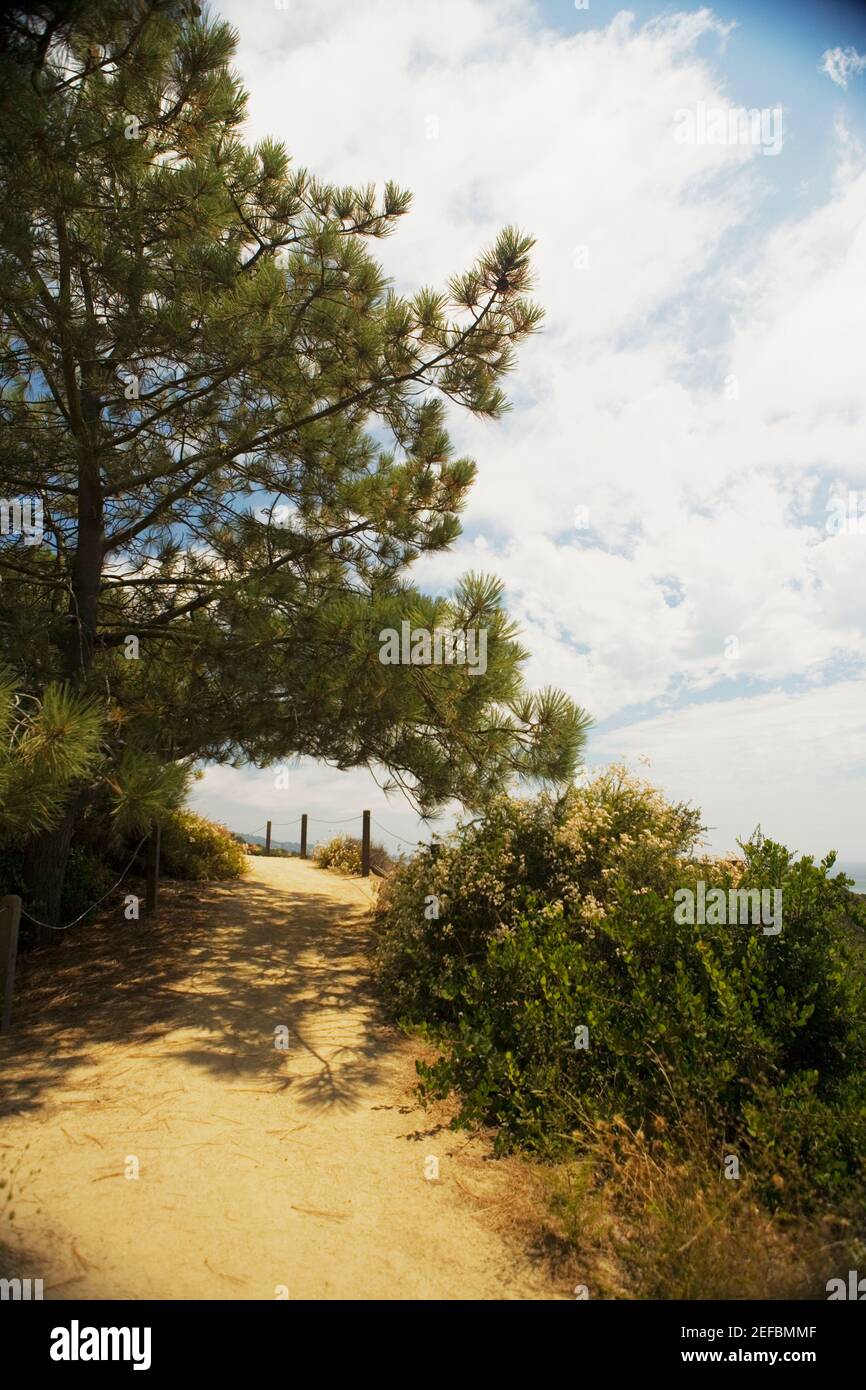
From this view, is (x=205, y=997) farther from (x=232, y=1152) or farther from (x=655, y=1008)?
(x=655, y=1008)

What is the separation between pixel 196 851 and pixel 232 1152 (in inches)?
357

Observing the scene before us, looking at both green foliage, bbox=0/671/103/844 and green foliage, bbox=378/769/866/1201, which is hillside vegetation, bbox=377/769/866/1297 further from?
green foliage, bbox=0/671/103/844

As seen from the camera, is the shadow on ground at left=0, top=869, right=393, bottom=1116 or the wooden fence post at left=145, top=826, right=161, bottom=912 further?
the wooden fence post at left=145, top=826, right=161, bottom=912

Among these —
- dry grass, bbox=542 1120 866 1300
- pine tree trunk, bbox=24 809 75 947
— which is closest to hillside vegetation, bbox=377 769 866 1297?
dry grass, bbox=542 1120 866 1300

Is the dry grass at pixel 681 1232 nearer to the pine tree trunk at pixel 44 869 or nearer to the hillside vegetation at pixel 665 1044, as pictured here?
the hillside vegetation at pixel 665 1044

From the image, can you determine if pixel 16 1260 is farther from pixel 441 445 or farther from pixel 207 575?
pixel 441 445

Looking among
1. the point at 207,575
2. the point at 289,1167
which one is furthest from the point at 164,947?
the point at 289,1167

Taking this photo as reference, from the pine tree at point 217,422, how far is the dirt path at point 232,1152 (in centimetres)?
210

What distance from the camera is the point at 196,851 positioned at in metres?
12.5

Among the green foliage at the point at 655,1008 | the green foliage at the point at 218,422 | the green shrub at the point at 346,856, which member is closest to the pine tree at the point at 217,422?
the green foliage at the point at 218,422

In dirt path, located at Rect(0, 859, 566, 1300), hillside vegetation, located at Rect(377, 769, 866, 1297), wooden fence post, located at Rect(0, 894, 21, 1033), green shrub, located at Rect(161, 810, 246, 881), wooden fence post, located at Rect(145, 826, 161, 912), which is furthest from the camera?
green shrub, located at Rect(161, 810, 246, 881)

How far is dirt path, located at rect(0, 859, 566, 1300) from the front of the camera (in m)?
2.98

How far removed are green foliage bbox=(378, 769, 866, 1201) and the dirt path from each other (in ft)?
1.54

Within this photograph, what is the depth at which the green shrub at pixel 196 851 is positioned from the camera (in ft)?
38.4
